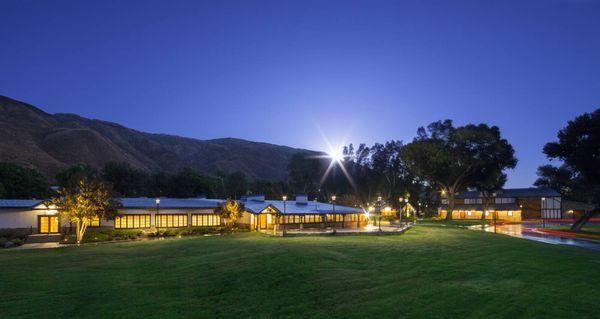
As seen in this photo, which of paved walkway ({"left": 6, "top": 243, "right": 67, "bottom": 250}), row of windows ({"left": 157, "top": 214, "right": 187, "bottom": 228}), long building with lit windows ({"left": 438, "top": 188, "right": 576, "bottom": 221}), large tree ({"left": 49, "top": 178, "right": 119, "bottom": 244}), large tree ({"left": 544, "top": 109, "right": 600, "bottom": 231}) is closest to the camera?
paved walkway ({"left": 6, "top": 243, "right": 67, "bottom": 250})

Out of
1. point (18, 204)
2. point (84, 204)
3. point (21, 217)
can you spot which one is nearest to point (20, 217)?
point (21, 217)

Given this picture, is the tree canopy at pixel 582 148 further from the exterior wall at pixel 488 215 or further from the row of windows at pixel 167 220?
the row of windows at pixel 167 220

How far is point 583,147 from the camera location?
49.2 meters

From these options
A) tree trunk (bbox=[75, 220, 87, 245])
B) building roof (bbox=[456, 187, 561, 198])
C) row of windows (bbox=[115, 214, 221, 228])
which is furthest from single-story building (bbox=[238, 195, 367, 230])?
building roof (bbox=[456, 187, 561, 198])

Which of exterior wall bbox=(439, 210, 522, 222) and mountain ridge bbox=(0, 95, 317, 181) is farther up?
mountain ridge bbox=(0, 95, 317, 181)

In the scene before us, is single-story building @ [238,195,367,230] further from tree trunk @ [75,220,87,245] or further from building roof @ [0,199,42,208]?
building roof @ [0,199,42,208]

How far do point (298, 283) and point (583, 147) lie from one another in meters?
46.0


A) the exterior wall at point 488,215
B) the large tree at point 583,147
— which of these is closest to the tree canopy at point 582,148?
the large tree at point 583,147

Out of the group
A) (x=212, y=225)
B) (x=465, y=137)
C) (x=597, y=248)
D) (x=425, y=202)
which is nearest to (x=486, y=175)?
(x=465, y=137)

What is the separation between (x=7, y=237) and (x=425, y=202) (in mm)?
77860

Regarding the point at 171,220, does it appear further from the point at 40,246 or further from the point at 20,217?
the point at 40,246

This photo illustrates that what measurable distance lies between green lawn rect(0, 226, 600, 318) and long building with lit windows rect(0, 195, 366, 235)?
9174 millimetres

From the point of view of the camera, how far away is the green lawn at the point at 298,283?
1366 centimetres

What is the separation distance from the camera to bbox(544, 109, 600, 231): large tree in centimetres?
4884
